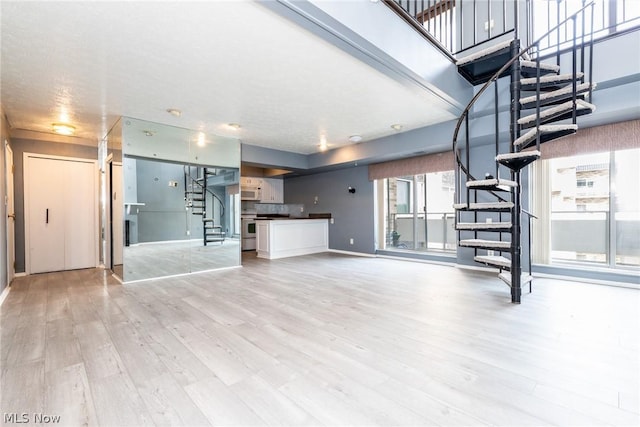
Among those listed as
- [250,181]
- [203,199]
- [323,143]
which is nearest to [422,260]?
[323,143]

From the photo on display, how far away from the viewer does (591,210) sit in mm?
4270

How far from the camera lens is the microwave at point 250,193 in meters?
7.95

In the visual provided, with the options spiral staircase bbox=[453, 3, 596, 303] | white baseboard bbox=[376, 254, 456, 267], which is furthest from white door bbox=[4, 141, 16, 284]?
white baseboard bbox=[376, 254, 456, 267]

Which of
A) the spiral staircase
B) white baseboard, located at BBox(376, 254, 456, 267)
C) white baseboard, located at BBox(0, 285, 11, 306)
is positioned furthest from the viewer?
white baseboard, located at BBox(376, 254, 456, 267)

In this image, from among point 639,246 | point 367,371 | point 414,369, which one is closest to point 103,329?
point 367,371

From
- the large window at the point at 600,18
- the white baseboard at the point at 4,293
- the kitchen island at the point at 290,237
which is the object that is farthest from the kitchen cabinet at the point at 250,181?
the large window at the point at 600,18

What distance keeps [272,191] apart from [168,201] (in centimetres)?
428

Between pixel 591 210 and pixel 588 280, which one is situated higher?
pixel 591 210

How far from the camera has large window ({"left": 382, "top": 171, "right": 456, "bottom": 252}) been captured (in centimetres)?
624

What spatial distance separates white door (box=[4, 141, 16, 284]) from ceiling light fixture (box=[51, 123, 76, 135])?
2.00ft

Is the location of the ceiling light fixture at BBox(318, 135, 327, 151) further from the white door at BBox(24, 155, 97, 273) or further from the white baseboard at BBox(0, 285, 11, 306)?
the white baseboard at BBox(0, 285, 11, 306)

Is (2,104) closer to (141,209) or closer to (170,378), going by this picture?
(141,209)

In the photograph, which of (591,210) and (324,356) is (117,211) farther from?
(591,210)

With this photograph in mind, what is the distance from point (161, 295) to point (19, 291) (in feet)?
6.57
